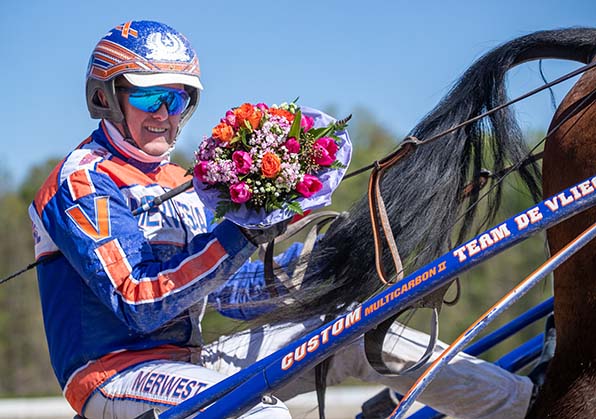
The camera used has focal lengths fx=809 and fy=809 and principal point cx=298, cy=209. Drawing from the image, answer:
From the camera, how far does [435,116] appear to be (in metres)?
2.71

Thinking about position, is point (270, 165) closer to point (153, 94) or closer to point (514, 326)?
point (153, 94)

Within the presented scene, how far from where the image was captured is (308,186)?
2.46 meters

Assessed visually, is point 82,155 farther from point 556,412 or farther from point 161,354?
point 556,412

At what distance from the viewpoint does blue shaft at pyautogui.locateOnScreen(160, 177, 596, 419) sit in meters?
2.04

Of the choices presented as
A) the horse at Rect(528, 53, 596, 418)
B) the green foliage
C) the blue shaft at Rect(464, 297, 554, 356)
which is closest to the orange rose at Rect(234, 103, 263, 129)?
the horse at Rect(528, 53, 596, 418)

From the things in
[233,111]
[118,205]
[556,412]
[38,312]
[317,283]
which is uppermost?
[233,111]

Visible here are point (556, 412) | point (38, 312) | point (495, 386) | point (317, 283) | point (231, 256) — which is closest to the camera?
point (556, 412)

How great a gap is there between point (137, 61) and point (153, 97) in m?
0.14

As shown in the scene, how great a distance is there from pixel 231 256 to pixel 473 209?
85 centimetres

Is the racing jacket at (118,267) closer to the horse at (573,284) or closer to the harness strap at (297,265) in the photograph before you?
the harness strap at (297,265)

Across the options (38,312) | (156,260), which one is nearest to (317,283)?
(156,260)

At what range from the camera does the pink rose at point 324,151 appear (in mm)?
2500

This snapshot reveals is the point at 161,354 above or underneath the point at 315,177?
underneath

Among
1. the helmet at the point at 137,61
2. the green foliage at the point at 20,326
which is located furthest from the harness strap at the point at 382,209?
the green foliage at the point at 20,326
